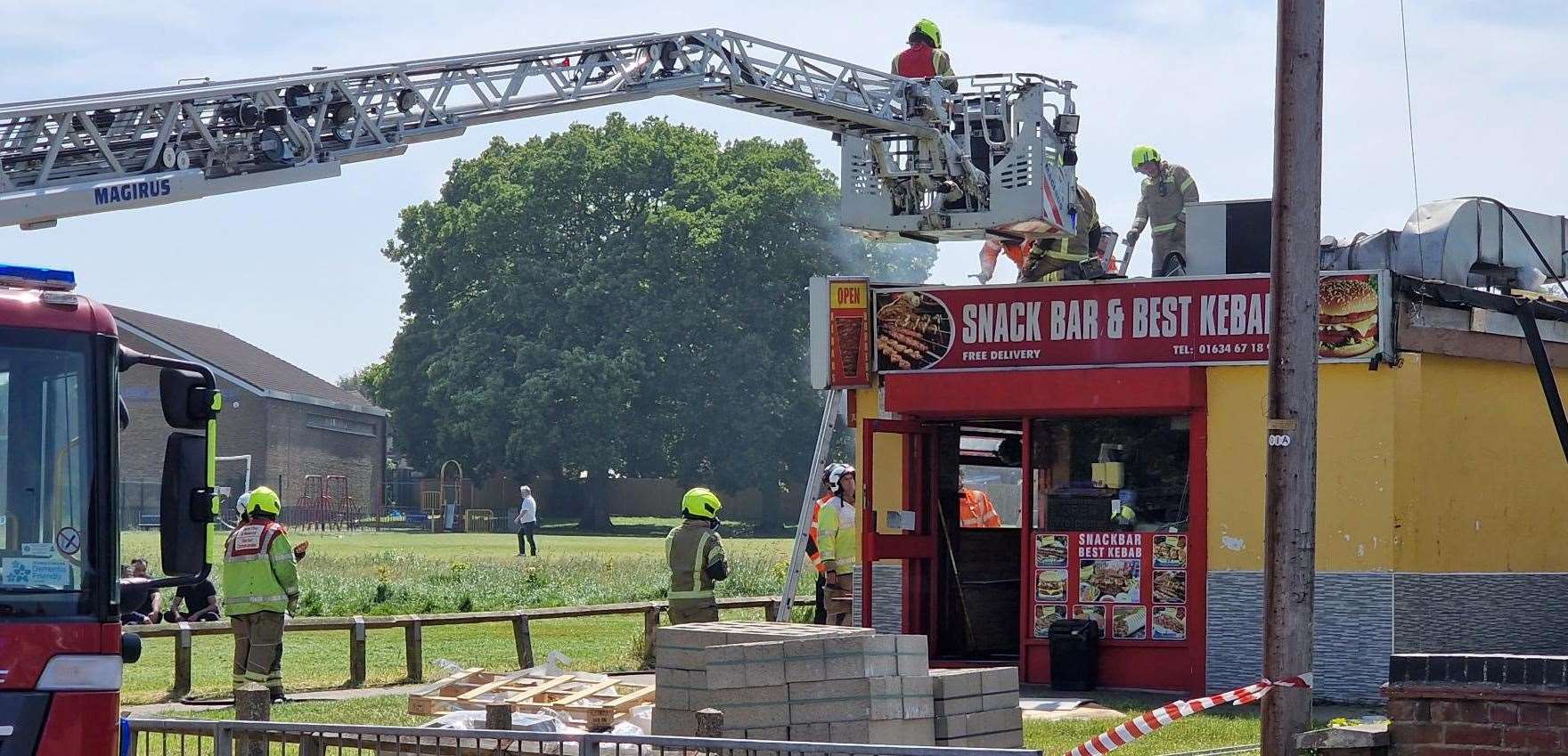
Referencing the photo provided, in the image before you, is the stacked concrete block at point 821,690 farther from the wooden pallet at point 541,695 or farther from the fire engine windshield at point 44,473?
the fire engine windshield at point 44,473

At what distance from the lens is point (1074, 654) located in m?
15.7

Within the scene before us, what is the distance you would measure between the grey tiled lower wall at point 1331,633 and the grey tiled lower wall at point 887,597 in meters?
2.84

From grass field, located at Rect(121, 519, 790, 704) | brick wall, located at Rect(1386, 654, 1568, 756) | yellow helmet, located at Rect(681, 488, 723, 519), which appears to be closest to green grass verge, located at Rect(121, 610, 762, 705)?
grass field, located at Rect(121, 519, 790, 704)

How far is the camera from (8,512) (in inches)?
268

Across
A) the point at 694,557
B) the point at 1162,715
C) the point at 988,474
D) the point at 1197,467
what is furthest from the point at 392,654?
the point at 1162,715

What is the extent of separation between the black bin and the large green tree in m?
51.8

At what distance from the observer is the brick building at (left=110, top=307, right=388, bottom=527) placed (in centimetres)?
6175

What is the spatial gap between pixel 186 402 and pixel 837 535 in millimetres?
11544

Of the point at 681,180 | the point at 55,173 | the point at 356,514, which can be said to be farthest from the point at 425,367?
the point at 55,173

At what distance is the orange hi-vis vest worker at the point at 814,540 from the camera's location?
18.4 m

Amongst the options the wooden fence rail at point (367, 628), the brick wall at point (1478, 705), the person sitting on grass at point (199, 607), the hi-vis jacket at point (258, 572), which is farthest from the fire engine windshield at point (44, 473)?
the person sitting on grass at point (199, 607)

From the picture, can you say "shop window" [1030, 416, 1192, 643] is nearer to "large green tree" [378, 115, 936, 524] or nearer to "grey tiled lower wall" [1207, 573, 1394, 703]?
"grey tiled lower wall" [1207, 573, 1394, 703]

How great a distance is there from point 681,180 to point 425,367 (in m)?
11.8

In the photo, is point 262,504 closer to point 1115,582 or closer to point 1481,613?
point 1115,582
